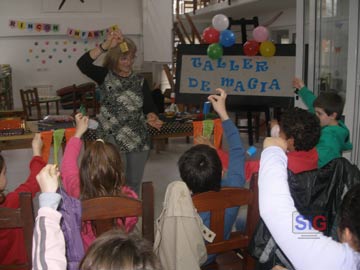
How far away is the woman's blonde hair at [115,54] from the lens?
2.42 m

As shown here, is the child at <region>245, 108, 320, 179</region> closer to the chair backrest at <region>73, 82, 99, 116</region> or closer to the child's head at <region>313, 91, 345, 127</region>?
the child's head at <region>313, 91, 345, 127</region>

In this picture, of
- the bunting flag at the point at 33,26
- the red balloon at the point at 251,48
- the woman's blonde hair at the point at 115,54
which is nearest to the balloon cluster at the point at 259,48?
the red balloon at the point at 251,48

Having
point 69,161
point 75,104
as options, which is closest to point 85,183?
point 69,161

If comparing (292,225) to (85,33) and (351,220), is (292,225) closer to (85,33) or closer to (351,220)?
(351,220)

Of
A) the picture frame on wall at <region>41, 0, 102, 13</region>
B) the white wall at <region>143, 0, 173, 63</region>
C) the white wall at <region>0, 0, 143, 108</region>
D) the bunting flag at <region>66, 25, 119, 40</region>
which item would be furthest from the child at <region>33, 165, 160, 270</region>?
the picture frame on wall at <region>41, 0, 102, 13</region>

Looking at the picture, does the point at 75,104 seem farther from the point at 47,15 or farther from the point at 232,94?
the point at 232,94

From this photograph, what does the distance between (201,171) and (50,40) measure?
8.57 m

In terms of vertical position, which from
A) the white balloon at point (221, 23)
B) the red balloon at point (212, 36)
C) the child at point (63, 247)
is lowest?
the child at point (63, 247)

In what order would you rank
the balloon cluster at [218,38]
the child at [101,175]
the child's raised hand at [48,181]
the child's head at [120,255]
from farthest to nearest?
the balloon cluster at [218,38], the child at [101,175], the child's raised hand at [48,181], the child's head at [120,255]

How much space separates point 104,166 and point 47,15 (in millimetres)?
8566

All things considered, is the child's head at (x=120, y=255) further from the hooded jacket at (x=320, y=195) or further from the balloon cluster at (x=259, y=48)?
the balloon cluster at (x=259, y=48)

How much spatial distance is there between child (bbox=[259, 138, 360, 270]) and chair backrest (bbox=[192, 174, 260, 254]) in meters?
0.33

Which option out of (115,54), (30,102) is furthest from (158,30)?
(115,54)

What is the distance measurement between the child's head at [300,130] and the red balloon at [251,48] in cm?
345
